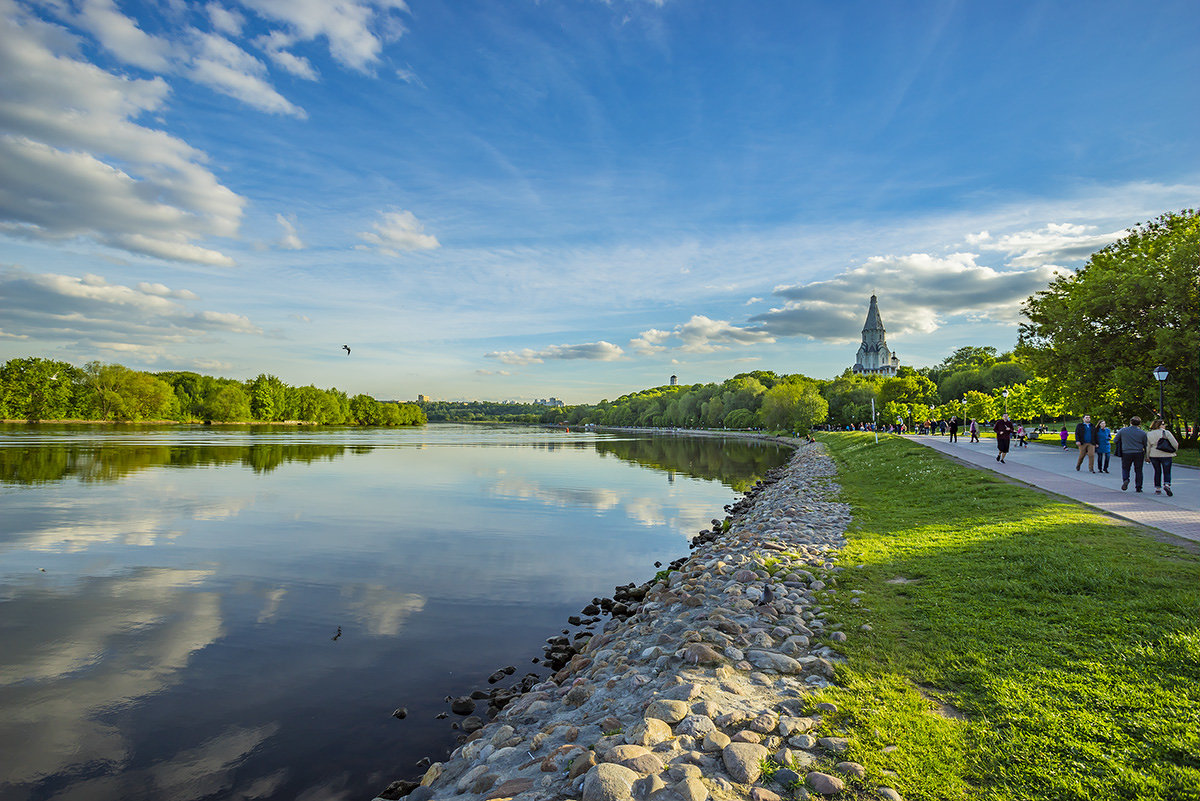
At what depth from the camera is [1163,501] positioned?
45.0 feet

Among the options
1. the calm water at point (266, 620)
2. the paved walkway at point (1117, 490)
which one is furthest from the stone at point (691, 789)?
the paved walkway at point (1117, 490)

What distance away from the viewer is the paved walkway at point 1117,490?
36.9ft

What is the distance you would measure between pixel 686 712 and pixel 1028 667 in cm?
316

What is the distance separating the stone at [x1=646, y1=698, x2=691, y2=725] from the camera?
4.95 m

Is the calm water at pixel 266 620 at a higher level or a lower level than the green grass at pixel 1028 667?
lower

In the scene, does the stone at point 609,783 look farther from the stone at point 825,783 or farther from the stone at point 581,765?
the stone at point 825,783

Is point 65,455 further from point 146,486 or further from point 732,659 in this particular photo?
point 732,659

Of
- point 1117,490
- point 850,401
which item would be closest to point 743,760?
point 1117,490

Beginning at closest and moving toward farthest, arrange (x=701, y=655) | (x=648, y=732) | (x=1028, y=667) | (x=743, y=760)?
(x=743, y=760) → (x=648, y=732) → (x=1028, y=667) → (x=701, y=655)

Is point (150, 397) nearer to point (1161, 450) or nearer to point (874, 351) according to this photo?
point (1161, 450)

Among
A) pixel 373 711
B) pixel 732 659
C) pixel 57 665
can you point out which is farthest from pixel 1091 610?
pixel 57 665

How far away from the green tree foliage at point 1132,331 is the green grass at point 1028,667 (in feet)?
78.4

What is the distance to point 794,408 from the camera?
102 meters

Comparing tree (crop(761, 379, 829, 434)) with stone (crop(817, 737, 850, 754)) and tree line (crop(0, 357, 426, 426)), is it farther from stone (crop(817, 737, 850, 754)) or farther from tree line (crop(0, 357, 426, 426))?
tree line (crop(0, 357, 426, 426))
